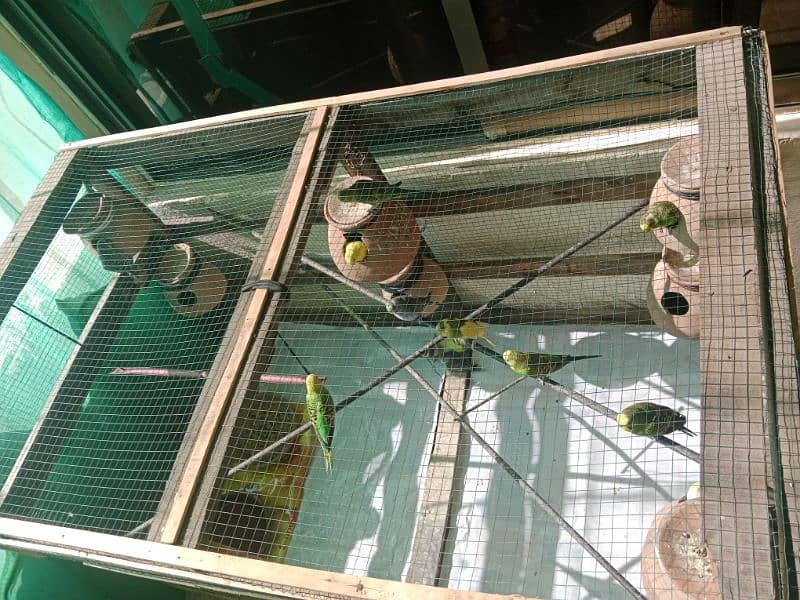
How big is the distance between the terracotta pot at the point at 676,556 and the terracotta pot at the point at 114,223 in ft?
5.41

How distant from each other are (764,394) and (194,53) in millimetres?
2424

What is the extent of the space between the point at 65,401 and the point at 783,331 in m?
1.73

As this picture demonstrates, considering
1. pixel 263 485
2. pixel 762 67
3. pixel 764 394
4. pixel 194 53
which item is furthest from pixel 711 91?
pixel 194 53

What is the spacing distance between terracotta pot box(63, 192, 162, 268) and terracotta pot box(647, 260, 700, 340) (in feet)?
5.00

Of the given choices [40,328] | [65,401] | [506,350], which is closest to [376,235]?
[506,350]

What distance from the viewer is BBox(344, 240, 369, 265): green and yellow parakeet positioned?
1537 mm

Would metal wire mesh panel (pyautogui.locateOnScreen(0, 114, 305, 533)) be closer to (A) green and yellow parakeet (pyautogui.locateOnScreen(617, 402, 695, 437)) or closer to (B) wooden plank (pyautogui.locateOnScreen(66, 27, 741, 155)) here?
(B) wooden plank (pyautogui.locateOnScreen(66, 27, 741, 155))

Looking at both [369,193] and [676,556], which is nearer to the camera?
[676,556]

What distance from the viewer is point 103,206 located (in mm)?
1774

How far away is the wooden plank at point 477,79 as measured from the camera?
3.82ft

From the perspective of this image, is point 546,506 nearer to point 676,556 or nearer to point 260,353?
point 676,556

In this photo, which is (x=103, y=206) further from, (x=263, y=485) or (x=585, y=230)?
(x=585, y=230)

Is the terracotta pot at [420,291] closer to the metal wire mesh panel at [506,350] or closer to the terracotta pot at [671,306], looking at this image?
the metal wire mesh panel at [506,350]

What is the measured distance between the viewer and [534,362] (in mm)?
1528
